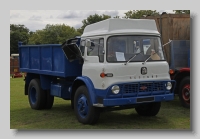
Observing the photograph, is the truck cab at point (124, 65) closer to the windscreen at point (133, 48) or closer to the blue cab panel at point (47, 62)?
the windscreen at point (133, 48)

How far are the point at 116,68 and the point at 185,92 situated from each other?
12.0 feet

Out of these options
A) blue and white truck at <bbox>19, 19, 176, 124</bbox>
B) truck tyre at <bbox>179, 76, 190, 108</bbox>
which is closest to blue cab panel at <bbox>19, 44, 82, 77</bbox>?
blue and white truck at <bbox>19, 19, 176, 124</bbox>

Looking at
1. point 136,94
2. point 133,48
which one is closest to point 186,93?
point 136,94

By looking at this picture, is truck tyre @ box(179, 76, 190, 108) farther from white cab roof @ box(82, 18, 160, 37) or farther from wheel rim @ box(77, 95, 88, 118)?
wheel rim @ box(77, 95, 88, 118)

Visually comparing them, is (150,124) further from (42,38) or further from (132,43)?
(42,38)

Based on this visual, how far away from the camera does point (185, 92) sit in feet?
32.5

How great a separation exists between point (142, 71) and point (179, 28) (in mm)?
3864

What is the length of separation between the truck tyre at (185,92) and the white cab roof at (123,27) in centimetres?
265

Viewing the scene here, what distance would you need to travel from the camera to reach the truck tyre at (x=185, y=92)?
9.75 m

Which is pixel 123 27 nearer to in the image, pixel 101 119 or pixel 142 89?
pixel 142 89

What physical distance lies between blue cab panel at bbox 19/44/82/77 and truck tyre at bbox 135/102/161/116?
6.55 ft

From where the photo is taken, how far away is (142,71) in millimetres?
7402

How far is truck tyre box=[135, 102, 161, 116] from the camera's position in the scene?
28.4 ft

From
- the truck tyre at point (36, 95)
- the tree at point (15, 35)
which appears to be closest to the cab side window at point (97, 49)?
the truck tyre at point (36, 95)
